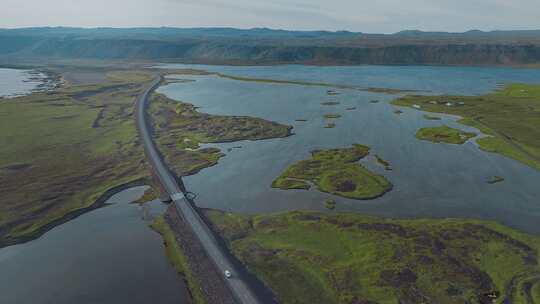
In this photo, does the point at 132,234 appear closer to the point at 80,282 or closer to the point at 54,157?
the point at 80,282

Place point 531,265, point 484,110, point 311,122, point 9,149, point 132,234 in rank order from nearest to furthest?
point 531,265, point 132,234, point 9,149, point 311,122, point 484,110

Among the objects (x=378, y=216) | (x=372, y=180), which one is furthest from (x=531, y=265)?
(x=372, y=180)

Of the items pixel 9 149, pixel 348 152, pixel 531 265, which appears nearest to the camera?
pixel 531 265

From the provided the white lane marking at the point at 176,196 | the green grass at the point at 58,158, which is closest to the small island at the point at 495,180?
the white lane marking at the point at 176,196

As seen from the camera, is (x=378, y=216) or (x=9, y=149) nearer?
(x=378, y=216)

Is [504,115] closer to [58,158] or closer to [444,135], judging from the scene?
[444,135]

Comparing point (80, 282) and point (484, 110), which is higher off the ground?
point (484, 110)
